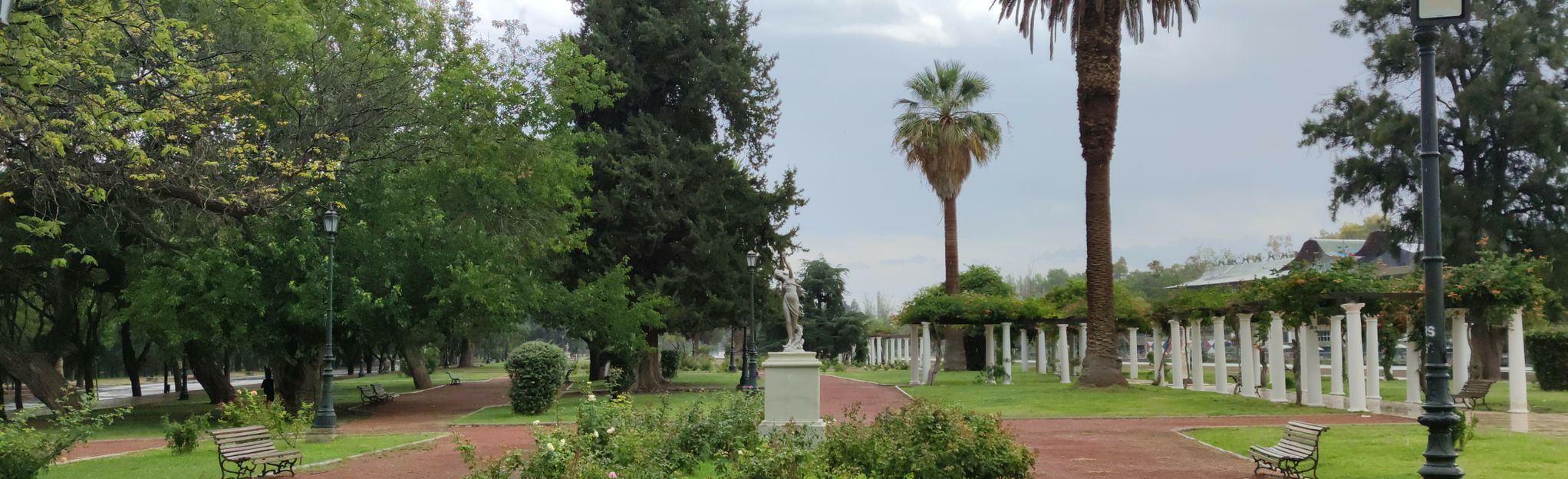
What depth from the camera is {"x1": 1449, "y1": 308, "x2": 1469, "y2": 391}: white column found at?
23.3 metres

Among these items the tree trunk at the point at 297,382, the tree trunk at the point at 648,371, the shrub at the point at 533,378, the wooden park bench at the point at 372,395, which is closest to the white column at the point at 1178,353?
the tree trunk at the point at 648,371

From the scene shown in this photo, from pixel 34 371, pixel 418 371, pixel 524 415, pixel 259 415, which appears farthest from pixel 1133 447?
pixel 418 371

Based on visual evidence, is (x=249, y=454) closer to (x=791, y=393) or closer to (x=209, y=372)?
(x=791, y=393)

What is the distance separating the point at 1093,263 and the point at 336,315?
62.8ft

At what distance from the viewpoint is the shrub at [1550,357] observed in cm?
3284

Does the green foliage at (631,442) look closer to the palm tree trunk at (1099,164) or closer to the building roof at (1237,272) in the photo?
the palm tree trunk at (1099,164)

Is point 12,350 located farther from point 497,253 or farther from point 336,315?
point 497,253

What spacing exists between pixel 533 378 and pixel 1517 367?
20061 millimetres

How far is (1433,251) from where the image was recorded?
834cm

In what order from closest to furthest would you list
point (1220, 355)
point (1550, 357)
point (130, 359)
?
point (1220, 355)
point (1550, 357)
point (130, 359)

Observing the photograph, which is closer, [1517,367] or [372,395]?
[1517,367]

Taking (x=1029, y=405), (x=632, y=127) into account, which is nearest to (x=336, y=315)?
(x=632, y=127)

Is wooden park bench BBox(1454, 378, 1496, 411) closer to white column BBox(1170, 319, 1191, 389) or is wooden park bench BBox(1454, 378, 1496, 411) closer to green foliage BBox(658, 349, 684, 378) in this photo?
white column BBox(1170, 319, 1191, 389)

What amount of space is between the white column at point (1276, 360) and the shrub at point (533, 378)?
16391 mm
